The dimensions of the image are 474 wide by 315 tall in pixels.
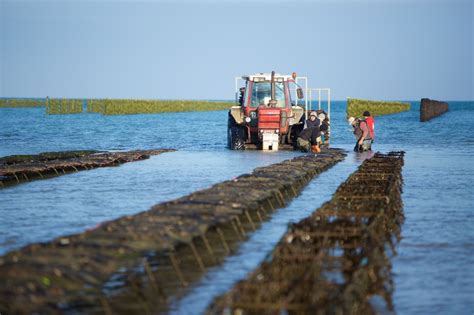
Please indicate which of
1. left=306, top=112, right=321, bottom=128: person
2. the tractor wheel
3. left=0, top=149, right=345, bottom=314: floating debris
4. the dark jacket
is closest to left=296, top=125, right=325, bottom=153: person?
the dark jacket

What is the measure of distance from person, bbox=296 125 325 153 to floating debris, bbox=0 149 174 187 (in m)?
5.24

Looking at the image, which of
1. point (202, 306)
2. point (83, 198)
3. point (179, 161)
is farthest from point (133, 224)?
point (179, 161)

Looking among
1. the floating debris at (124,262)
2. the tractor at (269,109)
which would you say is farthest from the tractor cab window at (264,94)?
the floating debris at (124,262)

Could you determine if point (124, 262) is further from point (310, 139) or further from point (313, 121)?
point (310, 139)

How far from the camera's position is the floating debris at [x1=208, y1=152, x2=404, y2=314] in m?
7.34

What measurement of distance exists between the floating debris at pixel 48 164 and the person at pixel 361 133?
746 cm

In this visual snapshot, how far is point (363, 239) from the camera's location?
10.5m

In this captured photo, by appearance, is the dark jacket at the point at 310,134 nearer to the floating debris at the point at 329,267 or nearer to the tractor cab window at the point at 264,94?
the tractor cab window at the point at 264,94

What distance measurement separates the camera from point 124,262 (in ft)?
28.6

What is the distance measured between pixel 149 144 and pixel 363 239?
33682mm

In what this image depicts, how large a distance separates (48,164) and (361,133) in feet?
42.0

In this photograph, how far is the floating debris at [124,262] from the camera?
25.2ft

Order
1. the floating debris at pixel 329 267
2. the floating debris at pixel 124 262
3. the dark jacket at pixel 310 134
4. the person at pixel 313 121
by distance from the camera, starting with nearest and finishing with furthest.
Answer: the floating debris at pixel 329 267 < the floating debris at pixel 124 262 < the person at pixel 313 121 < the dark jacket at pixel 310 134

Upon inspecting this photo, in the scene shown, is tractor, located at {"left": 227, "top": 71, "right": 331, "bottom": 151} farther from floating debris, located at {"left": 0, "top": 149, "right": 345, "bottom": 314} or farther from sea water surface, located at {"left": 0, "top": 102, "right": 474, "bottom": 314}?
floating debris, located at {"left": 0, "top": 149, "right": 345, "bottom": 314}
